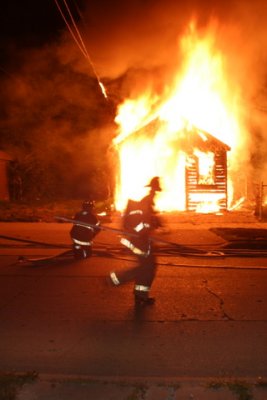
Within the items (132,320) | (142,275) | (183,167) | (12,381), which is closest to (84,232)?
(142,275)

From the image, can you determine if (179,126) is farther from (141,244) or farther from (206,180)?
(141,244)

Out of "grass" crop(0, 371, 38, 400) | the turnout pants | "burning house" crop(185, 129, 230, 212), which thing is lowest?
"grass" crop(0, 371, 38, 400)

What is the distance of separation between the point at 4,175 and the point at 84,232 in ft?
59.3

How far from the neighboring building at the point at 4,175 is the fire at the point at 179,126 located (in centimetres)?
776

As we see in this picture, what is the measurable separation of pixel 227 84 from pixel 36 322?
56.6ft

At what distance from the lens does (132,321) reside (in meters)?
5.07

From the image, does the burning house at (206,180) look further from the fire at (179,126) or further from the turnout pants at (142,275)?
the turnout pants at (142,275)

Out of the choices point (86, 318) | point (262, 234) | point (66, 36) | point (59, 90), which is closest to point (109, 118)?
point (59, 90)

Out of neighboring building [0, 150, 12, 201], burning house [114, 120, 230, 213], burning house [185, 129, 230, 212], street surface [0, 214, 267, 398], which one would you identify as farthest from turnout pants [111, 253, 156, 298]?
neighboring building [0, 150, 12, 201]

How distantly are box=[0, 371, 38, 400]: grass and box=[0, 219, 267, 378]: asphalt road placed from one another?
0.26 m

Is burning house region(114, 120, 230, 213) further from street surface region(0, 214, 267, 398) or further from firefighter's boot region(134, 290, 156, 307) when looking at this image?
firefighter's boot region(134, 290, 156, 307)

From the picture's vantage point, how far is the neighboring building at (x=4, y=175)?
79.9 feet

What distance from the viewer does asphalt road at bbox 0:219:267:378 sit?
3.96 metres

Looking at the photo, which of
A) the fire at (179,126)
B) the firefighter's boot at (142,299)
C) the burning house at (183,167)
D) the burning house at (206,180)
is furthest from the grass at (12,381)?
the burning house at (206,180)
